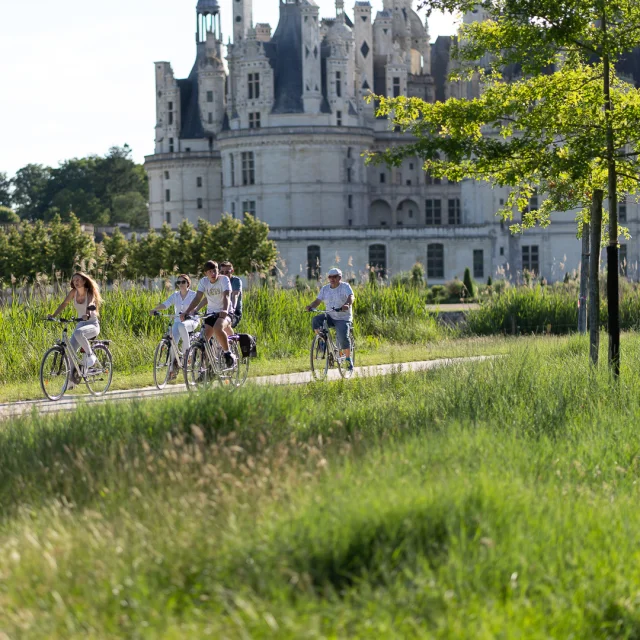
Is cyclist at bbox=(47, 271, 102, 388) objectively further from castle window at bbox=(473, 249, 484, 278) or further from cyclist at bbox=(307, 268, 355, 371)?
castle window at bbox=(473, 249, 484, 278)

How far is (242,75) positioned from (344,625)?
67.6 m

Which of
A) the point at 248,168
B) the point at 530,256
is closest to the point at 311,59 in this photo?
the point at 248,168

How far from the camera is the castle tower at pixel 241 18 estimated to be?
2874 inches

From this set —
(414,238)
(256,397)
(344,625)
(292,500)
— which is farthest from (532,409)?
(414,238)

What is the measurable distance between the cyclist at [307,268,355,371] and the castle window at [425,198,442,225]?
65.0 metres

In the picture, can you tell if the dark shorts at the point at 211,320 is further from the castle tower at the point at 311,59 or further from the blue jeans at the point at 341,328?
the castle tower at the point at 311,59

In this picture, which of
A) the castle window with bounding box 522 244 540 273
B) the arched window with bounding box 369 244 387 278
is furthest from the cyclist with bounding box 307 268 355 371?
the castle window with bounding box 522 244 540 273

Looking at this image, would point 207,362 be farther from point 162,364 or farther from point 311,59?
point 311,59

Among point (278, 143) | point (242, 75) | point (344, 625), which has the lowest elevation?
point (344, 625)

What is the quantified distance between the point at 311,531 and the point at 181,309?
8794 mm

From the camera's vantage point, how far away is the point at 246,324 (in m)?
18.6

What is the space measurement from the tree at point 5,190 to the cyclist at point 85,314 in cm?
9681

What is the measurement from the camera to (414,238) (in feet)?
225

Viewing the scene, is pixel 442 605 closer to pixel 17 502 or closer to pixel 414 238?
pixel 17 502
